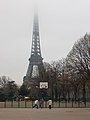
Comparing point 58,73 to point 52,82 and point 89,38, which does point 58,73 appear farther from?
point 89,38

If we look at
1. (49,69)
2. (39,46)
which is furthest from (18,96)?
(39,46)

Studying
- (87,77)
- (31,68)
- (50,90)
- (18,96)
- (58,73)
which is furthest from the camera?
(31,68)

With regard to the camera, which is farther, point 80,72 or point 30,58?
point 30,58

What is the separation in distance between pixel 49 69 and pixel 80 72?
973 inches

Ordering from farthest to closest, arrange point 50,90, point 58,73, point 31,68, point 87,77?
point 31,68
point 50,90
point 58,73
point 87,77

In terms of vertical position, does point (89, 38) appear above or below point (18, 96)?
above

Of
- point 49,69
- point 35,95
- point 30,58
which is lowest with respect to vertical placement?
point 35,95

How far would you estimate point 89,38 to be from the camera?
177 feet
